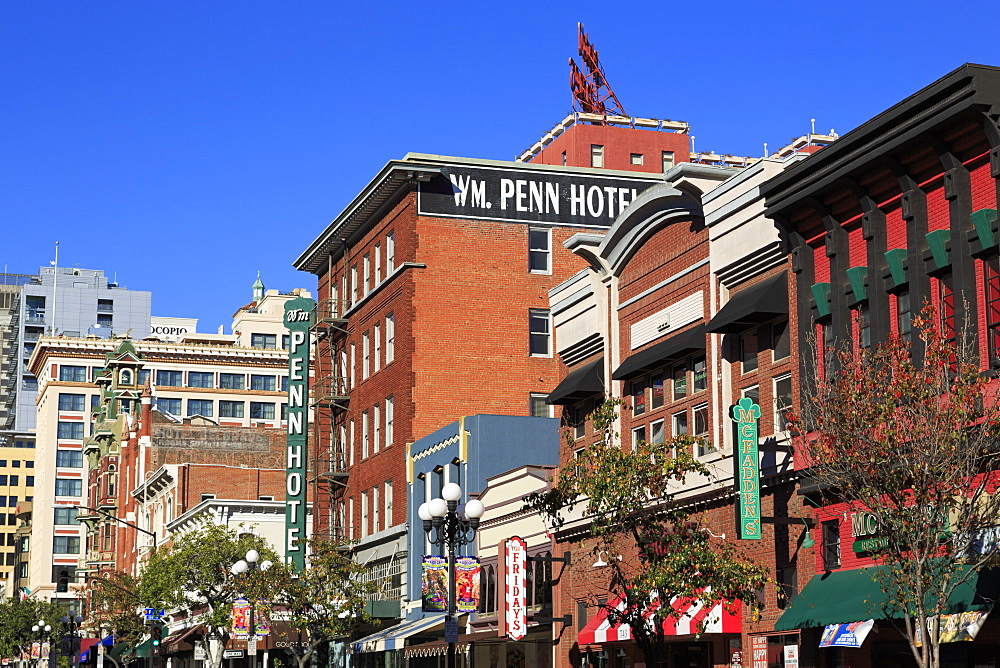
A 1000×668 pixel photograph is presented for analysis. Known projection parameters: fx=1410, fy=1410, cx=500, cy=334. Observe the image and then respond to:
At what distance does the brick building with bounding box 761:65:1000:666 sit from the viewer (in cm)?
2570

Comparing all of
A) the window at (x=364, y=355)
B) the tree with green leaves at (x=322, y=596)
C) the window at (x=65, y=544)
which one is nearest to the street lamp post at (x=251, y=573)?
the tree with green leaves at (x=322, y=596)

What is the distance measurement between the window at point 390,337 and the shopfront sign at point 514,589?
18.7 m

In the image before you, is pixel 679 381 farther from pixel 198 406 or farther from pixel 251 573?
pixel 198 406

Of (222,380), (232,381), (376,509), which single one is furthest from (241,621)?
(222,380)

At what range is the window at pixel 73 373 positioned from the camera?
6993 inches

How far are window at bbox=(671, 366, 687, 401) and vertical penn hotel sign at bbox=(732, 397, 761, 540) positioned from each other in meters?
6.41

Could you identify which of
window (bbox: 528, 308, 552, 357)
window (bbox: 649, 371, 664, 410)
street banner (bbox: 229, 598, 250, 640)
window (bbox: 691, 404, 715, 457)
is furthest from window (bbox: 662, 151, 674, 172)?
window (bbox: 691, 404, 715, 457)

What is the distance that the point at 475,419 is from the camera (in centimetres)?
5056

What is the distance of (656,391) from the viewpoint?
39469 mm

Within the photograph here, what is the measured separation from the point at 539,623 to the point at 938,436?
2400 centimetres

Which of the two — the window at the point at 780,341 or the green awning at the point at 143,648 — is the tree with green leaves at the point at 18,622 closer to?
the green awning at the point at 143,648

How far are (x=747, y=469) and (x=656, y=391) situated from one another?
841cm

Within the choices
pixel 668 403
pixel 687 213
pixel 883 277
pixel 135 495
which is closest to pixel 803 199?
pixel 883 277

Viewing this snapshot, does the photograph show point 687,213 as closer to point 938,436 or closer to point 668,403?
point 668,403
